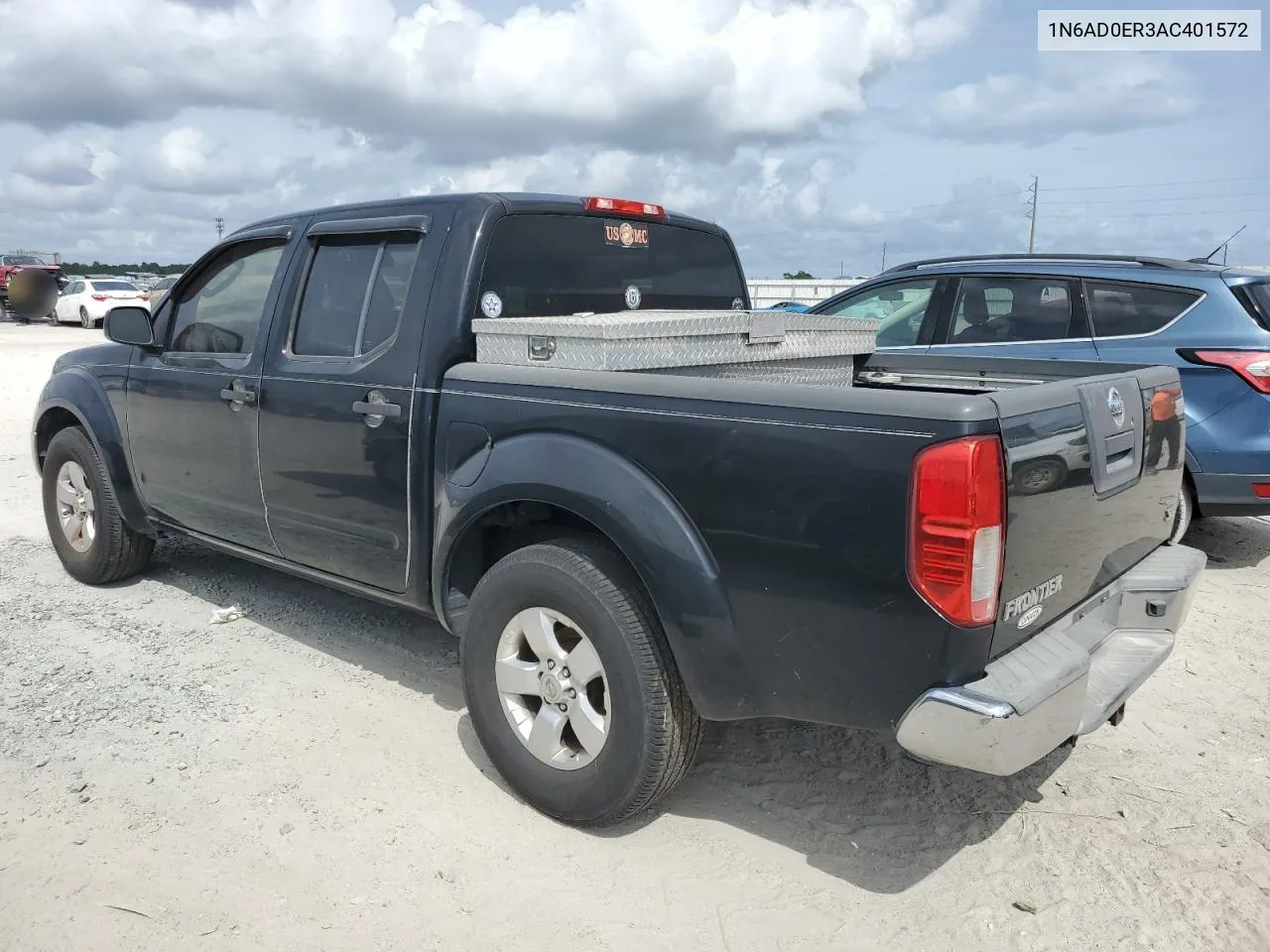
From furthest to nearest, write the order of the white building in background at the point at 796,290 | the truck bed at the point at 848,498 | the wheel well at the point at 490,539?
the white building in background at the point at 796,290 → the wheel well at the point at 490,539 → the truck bed at the point at 848,498

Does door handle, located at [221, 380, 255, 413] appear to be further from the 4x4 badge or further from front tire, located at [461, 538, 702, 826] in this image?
the 4x4 badge

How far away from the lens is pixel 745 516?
2.56m

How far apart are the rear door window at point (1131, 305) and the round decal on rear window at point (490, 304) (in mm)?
3986

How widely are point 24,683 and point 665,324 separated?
10.00 ft

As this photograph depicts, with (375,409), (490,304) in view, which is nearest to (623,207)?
(490,304)

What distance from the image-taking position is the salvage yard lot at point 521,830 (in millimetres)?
2643

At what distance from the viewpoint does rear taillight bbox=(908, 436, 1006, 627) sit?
87.4 inches

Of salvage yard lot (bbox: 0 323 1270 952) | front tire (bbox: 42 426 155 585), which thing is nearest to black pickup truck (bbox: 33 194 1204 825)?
salvage yard lot (bbox: 0 323 1270 952)

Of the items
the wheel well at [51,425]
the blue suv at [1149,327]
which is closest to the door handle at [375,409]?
the wheel well at [51,425]

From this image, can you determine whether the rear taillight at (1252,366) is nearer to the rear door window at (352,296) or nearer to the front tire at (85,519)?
the rear door window at (352,296)

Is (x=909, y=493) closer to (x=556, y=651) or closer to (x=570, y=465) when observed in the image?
(x=570, y=465)

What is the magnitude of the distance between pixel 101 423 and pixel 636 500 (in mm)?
3551

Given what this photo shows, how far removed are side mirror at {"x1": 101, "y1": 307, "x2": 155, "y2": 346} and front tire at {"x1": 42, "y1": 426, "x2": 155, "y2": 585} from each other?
738mm

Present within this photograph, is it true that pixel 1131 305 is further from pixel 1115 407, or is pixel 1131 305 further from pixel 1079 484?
pixel 1079 484
